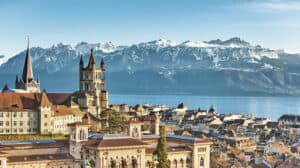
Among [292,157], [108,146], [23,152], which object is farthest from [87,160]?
[292,157]

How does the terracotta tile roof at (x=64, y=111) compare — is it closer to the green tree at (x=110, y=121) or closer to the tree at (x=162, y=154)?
the green tree at (x=110, y=121)

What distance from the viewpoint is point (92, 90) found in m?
119

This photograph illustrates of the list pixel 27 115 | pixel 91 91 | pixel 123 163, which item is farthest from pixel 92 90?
pixel 123 163

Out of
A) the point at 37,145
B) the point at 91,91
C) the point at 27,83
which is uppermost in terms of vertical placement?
the point at 27,83

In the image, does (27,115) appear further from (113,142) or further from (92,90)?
(113,142)

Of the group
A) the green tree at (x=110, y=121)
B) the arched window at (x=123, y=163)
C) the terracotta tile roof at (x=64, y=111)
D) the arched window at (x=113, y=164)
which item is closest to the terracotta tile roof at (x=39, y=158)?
the arched window at (x=113, y=164)

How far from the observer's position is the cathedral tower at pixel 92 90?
378 ft

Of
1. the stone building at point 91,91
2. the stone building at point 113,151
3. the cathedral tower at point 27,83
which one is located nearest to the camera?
the stone building at point 113,151

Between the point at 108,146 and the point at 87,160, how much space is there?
3315mm

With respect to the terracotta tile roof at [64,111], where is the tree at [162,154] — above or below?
below

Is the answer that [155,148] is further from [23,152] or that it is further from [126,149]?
[23,152]

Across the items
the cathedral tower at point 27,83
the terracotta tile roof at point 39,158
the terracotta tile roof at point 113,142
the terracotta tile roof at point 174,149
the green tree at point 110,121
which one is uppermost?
the cathedral tower at point 27,83

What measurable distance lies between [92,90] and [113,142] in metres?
46.7

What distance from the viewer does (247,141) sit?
133625 millimetres
